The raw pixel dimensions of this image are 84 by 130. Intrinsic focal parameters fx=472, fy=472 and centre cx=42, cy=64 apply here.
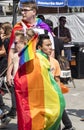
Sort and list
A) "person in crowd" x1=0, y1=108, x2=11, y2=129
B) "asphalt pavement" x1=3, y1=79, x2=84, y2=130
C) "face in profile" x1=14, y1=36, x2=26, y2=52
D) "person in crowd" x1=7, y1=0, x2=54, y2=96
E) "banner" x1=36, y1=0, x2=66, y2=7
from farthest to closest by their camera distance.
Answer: "banner" x1=36, y1=0, x2=66, y2=7 → "asphalt pavement" x1=3, y1=79, x2=84, y2=130 → "person in crowd" x1=0, y1=108, x2=11, y2=129 → "person in crowd" x1=7, y1=0, x2=54, y2=96 → "face in profile" x1=14, y1=36, x2=26, y2=52

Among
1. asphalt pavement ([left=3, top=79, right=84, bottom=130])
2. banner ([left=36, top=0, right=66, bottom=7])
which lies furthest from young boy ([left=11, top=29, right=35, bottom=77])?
banner ([left=36, top=0, right=66, bottom=7])

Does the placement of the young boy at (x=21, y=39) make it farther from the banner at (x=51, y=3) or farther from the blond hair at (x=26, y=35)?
the banner at (x=51, y=3)

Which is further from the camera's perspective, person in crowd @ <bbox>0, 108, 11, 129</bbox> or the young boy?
person in crowd @ <bbox>0, 108, 11, 129</bbox>

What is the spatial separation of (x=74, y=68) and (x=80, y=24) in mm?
6196

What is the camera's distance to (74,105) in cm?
938

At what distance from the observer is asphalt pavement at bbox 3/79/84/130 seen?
25.0 ft

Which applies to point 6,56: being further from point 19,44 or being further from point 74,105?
point 19,44

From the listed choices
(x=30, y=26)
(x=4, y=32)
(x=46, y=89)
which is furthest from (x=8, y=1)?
(x=46, y=89)

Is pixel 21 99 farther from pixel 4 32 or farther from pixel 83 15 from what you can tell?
pixel 83 15

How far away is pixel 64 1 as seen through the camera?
15328 millimetres

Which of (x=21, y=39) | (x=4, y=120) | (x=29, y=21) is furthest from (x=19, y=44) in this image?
(x=4, y=120)

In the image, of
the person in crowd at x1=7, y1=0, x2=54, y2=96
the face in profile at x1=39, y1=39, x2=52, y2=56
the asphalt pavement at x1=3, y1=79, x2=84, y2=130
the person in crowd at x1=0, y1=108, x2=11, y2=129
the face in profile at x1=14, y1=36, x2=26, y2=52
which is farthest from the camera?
the asphalt pavement at x1=3, y1=79, x2=84, y2=130

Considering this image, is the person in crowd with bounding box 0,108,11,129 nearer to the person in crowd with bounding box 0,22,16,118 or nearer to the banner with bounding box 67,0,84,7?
the person in crowd with bounding box 0,22,16,118

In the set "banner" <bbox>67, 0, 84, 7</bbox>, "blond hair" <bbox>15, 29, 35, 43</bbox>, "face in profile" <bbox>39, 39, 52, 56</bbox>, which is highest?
"blond hair" <bbox>15, 29, 35, 43</bbox>
